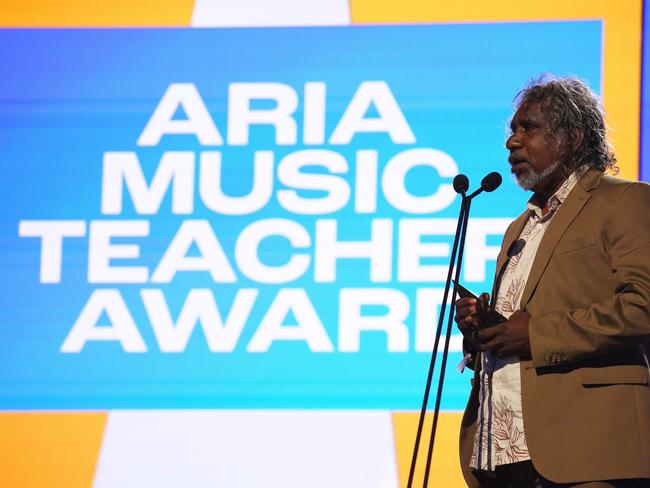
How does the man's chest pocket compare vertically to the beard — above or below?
below

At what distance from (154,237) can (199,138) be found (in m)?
0.42

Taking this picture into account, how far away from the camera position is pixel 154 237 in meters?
3.73

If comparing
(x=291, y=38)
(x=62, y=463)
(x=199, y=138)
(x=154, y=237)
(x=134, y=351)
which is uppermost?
(x=291, y=38)

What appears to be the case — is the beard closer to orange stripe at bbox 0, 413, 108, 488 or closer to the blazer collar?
the blazer collar

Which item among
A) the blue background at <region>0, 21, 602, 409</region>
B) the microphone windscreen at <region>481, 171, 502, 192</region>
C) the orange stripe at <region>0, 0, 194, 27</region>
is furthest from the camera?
the orange stripe at <region>0, 0, 194, 27</region>

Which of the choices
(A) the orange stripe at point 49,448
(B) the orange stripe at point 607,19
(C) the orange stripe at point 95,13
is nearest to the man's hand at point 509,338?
(B) the orange stripe at point 607,19

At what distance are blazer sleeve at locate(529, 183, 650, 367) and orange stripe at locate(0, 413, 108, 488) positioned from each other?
2041mm

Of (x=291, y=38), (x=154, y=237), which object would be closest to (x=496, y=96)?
(x=291, y=38)

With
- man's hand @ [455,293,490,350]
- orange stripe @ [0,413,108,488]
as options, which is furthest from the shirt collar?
orange stripe @ [0,413,108,488]

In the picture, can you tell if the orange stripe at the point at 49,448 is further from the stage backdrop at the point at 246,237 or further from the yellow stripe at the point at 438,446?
the yellow stripe at the point at 438,446

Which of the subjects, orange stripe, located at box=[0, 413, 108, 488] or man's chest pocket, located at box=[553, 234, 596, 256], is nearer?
man's chest pocket, located at box=[553, 234, 596, 256]

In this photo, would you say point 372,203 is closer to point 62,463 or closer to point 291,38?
point 291,38

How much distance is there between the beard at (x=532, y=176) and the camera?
2.32 m

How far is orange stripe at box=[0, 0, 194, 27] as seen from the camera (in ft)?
12.8
